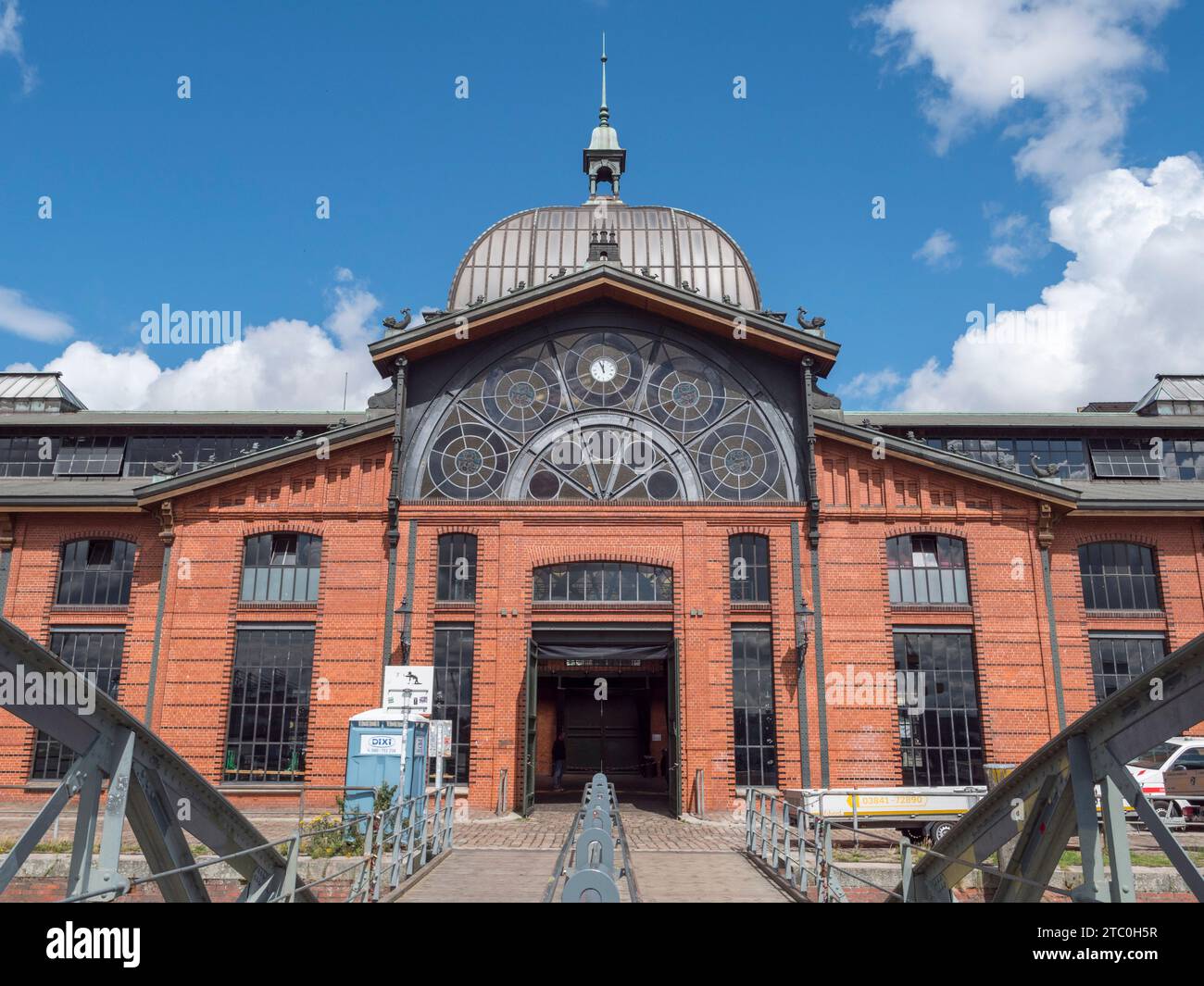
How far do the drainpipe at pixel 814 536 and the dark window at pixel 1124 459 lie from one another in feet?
34.3

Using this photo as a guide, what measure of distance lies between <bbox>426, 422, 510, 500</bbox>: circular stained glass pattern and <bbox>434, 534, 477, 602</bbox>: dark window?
3.73 feet

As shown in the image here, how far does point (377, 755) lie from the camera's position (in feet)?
52.8

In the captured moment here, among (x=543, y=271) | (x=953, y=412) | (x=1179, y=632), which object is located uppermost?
(x=543, y=271)

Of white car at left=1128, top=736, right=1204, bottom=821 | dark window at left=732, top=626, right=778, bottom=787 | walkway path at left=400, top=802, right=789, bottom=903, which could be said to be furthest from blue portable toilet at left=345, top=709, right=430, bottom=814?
white car at left=1128, top=736, right=1204, bottom=821

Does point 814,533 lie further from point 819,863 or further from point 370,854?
point 370,854

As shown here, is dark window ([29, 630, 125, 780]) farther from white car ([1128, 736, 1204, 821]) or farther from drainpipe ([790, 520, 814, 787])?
white car ([1128, 736, 1204, 821])

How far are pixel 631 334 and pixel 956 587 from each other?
35.3ft

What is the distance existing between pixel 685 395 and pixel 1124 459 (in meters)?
14.3

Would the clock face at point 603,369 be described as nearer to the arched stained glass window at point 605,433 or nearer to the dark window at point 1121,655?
the arched stained glass window at point 605,433

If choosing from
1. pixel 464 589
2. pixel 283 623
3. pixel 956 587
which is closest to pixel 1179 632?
pixel 956 587

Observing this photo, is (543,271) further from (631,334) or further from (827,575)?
(827,575)

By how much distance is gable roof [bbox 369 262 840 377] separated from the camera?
23844 millimetres

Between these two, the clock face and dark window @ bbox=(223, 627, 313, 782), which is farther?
the clock face
